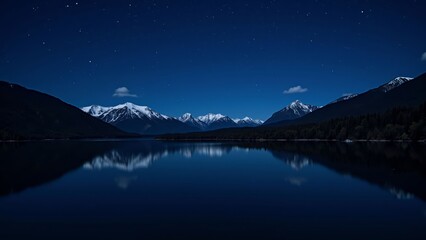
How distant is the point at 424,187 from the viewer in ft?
127

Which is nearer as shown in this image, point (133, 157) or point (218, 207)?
point (218, 207)

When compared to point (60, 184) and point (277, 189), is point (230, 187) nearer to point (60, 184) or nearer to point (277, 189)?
point (277, 189)

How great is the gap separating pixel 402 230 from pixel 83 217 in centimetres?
2438

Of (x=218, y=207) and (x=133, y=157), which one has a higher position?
(x=133, y=157)

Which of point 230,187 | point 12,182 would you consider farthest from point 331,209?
point 12,182

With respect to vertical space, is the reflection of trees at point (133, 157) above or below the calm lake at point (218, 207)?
above

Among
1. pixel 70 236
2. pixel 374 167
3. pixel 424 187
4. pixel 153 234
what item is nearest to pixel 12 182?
pixel 70 236

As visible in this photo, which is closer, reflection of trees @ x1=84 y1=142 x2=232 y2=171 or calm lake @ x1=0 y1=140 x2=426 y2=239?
calm lake @ x1=0 y1=140 x2=426 y2=239

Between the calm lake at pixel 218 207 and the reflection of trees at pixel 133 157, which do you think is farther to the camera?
the reflection of trees at pixel 133 157

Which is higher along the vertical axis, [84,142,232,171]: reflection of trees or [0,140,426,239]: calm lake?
[84,142,232,171]: reflection of trees

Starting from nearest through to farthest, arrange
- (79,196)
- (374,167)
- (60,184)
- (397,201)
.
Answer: (397,201)
(79,196)
(60,184)
(374,167)

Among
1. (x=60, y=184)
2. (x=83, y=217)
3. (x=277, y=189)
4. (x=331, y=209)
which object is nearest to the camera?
(x=83, y=217)

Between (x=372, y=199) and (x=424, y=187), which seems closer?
(x=372, y=199)

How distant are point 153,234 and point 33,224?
1019 cm
